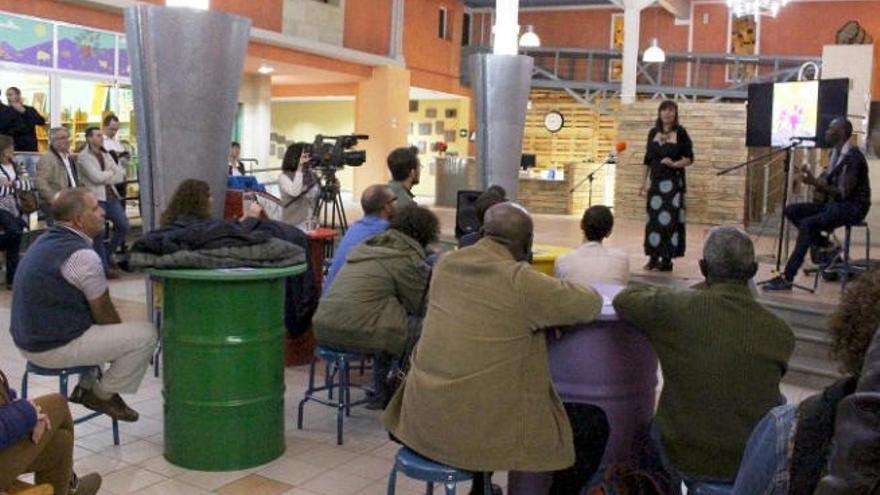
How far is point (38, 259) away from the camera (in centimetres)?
362

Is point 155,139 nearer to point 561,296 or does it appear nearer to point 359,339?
point 359,339

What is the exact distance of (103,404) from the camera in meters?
3.92

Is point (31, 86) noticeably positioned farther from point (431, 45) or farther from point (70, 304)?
point (431, 45)

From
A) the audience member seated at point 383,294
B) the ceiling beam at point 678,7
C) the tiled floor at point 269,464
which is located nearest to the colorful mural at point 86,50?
the tiled floor at point 269,464

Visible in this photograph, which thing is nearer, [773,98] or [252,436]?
[252,436]

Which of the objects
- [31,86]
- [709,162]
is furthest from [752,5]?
[31,86]

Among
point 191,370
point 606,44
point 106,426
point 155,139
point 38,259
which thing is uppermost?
point 606,44

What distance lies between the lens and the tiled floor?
354 cm

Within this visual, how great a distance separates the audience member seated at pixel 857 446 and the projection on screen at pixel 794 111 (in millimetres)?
5967

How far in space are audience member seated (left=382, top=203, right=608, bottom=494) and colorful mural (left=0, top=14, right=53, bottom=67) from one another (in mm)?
9359

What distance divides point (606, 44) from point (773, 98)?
45.8 feet

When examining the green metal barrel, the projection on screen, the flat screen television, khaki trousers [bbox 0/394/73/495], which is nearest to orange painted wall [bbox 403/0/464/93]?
the flat screen television

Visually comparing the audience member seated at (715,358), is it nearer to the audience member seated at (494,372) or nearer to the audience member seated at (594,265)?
the audience member seated at (494,372)

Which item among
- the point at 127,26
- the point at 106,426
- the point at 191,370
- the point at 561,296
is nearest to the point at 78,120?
the point at 127,26
